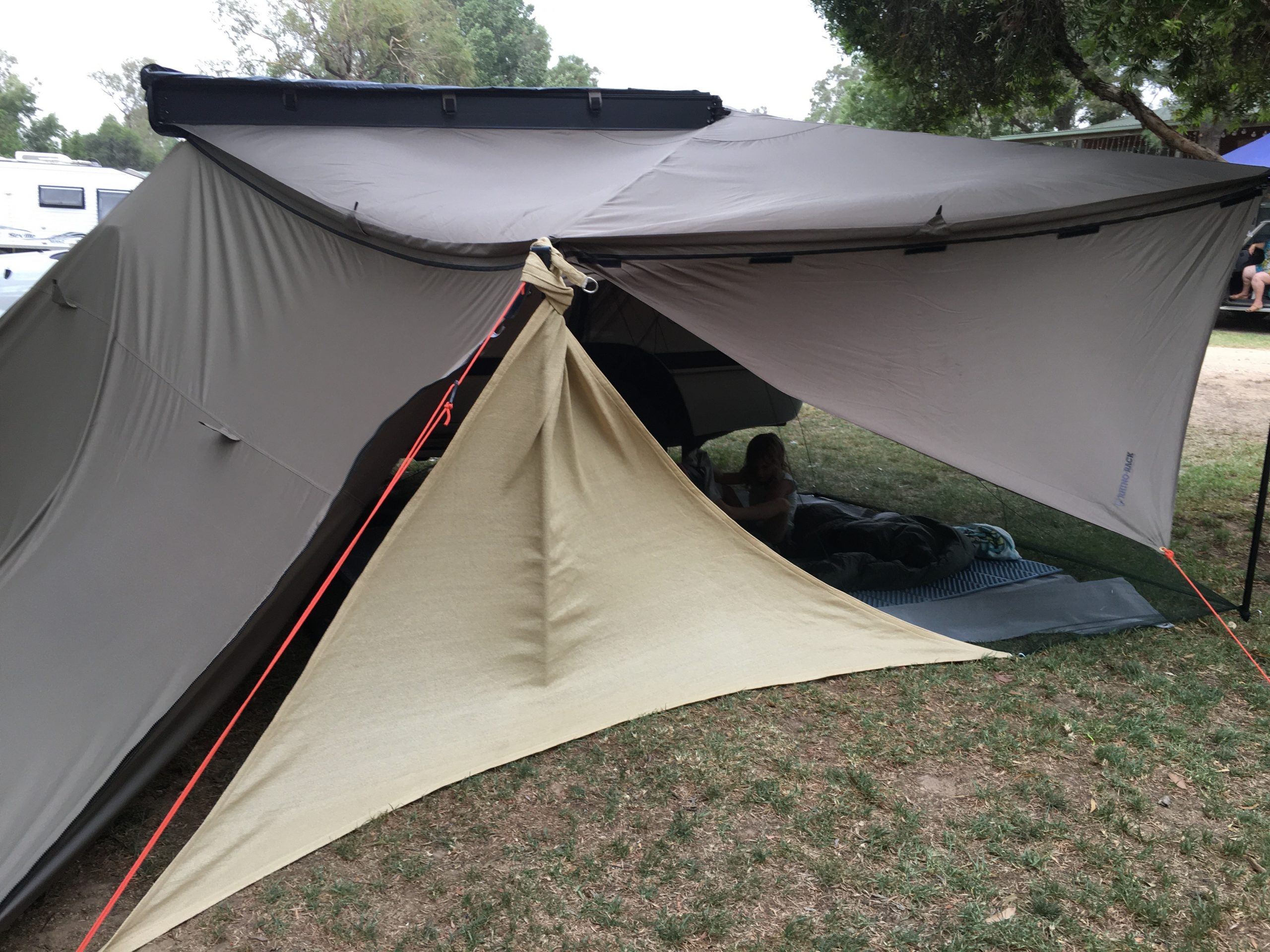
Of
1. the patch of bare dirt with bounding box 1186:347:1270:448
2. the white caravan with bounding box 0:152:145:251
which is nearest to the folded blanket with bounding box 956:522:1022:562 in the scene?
the patch of bare dirt with bounding box 1186:347:1270:448

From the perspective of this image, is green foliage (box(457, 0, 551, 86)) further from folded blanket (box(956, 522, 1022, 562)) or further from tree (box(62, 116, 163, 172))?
folded blanket (box(956, 522, 1022, 562))

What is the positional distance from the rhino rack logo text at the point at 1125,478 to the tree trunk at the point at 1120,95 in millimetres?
2408

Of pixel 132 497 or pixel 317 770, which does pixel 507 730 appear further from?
pixel 132 497

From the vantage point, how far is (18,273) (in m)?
8.52

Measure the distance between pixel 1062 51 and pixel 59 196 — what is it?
15.2m

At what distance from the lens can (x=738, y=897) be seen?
7.84ft

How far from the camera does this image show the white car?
8.16 m

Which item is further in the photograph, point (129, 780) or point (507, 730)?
point (507, 730)

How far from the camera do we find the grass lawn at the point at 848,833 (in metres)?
2.29

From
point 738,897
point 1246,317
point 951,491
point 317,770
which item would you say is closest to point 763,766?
point 738,897

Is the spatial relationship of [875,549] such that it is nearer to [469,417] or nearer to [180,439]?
[469,417]

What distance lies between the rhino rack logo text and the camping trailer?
1cm

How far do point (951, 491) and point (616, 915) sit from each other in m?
4.08

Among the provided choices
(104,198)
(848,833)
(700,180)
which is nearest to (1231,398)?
(700,180)
